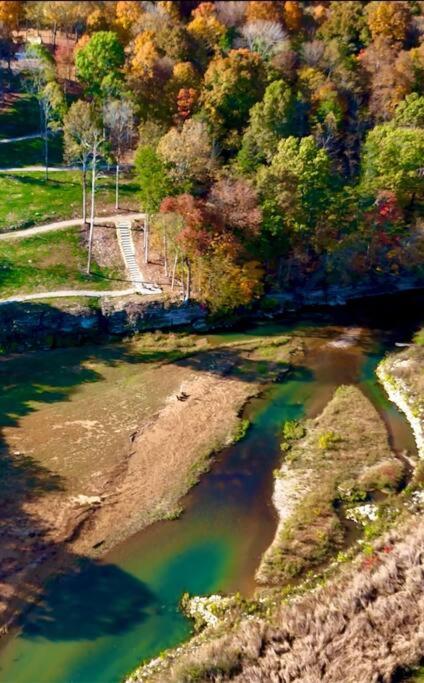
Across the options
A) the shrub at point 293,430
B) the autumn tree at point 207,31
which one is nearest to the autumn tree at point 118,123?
the autumn tree at point 207,31

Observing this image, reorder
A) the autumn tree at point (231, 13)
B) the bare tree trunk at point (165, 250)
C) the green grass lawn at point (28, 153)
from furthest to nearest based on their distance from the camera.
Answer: the autumn tree at point (231, 13), the green grass lawn at point (28, 153), the bare tree trunk at point (165, 250)

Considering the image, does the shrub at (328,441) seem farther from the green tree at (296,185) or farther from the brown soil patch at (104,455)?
the green tree at (296,185)

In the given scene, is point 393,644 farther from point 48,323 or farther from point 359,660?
point 48,323

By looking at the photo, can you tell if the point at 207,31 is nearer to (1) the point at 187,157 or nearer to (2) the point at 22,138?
(2) the point at 22,138

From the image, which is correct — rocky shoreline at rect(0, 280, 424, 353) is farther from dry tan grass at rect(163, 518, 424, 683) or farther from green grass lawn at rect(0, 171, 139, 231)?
dry tan grass at rect(163, 518, 424, 683)

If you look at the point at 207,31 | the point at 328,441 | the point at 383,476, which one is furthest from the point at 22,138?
the point at 383,476

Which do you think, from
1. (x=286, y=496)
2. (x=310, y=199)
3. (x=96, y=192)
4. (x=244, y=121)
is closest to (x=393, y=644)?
(x=286, y=496)
